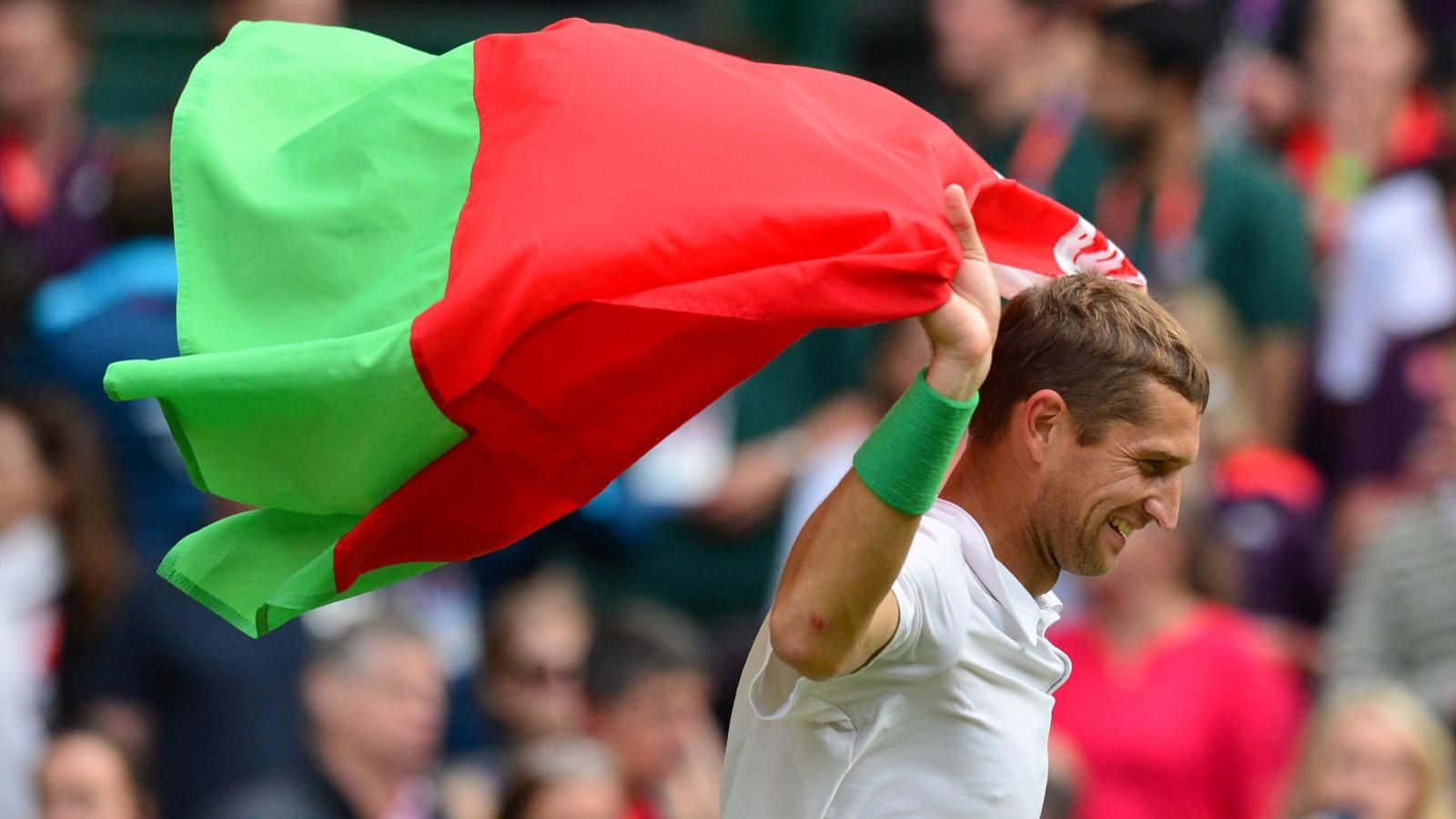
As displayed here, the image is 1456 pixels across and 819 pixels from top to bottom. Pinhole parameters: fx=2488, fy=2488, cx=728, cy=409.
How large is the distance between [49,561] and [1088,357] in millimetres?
3984

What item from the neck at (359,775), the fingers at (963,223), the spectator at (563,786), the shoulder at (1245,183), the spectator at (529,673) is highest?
the fingers at (963,223)

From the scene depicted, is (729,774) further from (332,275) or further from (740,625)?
(740,625)

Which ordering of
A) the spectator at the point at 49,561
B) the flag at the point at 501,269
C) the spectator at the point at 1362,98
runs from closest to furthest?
the flag at the point at 501,269 → the spectator at the point at 49,561 → the spectator at the point at 1362,98

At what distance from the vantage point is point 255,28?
382cm

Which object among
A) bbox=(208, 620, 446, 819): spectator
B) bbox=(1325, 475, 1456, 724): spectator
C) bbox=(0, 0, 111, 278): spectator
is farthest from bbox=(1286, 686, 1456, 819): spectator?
bbox=(0, 0, 111, 278): spectator

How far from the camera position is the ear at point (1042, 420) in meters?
3.22

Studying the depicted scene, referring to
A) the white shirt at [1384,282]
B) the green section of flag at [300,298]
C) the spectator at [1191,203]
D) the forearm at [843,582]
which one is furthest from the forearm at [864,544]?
the white shirt at [1384,282]

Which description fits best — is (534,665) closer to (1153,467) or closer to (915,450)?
(1153,467)

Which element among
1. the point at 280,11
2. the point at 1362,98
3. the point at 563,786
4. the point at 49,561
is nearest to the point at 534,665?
the point at 563,786

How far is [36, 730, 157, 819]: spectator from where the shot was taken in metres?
5.81

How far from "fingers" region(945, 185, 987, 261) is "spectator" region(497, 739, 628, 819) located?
9.43ft

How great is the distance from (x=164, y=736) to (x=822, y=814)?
3.57 meters

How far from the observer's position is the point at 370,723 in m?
6.11

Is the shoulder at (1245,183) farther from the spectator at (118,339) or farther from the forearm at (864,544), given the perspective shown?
the forearm at (864,544)
